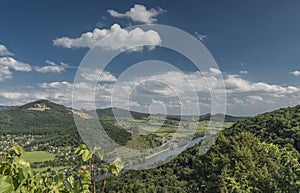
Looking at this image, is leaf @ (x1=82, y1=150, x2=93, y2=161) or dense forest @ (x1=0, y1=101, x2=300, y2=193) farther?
dense forest @ (x1=0, y1=101, x2=300, y2=193)

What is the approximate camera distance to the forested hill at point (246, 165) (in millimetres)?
6434

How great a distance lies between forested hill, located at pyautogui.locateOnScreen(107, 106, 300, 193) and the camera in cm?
643

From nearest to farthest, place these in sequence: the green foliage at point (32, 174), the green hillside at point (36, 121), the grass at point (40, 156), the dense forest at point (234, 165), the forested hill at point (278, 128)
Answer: the green foliage at point (32, 174), the dense forest at point (234, 165), the forested hill at point (278, 128), the grass at point (40, 156), the green hillside at point (36, 121)

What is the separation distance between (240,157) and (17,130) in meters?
132

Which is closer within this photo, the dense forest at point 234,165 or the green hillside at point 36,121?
the dense forest at point 234,165

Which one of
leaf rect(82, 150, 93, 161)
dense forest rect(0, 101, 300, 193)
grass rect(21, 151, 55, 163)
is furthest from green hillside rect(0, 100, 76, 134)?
leaf rect(82, 150, 93, 161)

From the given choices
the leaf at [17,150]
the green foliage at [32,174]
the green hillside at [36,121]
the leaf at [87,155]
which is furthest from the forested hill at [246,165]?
the green hillside at [36,121]

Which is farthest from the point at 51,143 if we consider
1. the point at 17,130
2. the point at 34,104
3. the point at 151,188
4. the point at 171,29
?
the point at 171,29

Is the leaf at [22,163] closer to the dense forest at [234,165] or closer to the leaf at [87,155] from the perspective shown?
the dense forest at [234,165]

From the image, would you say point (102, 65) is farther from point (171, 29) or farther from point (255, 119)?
point (255, 119)

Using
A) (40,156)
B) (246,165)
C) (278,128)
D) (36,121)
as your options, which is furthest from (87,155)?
(36,121)

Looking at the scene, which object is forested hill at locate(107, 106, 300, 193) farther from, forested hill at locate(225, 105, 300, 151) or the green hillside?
the green hillside

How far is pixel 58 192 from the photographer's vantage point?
168 cm

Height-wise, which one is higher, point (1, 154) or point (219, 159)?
point (1, 154)
